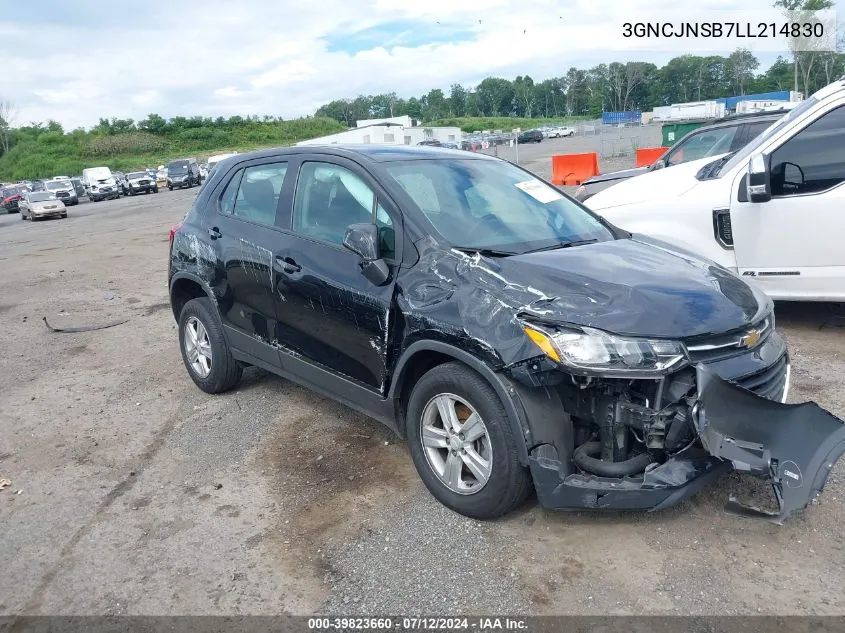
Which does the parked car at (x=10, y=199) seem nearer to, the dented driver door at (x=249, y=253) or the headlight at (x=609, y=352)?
the dented driver door at (x=249, y=253)

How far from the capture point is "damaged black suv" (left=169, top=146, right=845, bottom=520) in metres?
2.95

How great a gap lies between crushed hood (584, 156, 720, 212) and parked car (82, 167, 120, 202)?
45959 millimetres

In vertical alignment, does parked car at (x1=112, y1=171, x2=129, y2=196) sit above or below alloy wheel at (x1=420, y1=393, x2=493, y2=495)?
above

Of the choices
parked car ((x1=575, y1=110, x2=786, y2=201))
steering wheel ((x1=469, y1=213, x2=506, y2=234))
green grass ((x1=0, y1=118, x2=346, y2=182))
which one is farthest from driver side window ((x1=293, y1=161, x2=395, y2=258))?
green grass ((x1=0, y1=118, x2=346, y2=182))

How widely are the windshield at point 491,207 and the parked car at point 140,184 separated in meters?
46.7

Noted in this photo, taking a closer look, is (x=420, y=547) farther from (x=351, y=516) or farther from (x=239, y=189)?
(x=239, y=189)

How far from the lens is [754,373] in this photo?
3170 millimetres

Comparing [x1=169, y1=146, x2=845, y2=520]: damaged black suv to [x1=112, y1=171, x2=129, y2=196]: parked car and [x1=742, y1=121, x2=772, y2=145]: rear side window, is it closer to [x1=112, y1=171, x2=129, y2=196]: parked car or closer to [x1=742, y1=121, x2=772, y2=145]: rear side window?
[x1=742, y1=121, x2=772, y2=145]: rear side window

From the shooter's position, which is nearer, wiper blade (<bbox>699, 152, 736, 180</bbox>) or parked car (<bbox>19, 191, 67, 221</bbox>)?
wiper blade (<bbox>699, 152, 736, 180</bbox>)

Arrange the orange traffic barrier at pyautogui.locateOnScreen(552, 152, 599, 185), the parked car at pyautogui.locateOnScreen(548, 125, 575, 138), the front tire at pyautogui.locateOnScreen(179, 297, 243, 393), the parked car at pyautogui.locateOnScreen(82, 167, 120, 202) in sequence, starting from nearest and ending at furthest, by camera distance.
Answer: the front tire at pyautogui.locateOnScreen(179, 297, 243, 393) < the orange traffic barrier at pyautogui.locateOnScreen(552, 152, 599, 185) < the parked car at pyautogui.locateOnScreen(82, 167, 120, 202) < the parked car at pyautogui.locateOnScreen(548, 125, 575, 138)

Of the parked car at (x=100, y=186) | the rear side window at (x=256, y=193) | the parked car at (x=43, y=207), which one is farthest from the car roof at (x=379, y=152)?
the parked car at (x=100, y=186)

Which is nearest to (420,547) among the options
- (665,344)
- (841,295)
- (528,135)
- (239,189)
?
(665,344)

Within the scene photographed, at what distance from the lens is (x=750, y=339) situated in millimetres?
3254

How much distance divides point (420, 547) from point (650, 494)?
108cm
